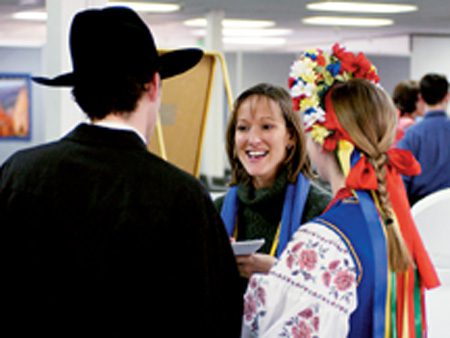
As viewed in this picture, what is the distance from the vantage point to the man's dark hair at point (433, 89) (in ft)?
19.3

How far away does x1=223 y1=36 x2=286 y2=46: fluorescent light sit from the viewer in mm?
15254

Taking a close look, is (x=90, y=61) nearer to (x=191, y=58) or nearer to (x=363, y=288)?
(x=191, y=58)

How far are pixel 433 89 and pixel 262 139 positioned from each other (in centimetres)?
329

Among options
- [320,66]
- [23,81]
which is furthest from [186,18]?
[320,66]

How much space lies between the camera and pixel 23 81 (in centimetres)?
1271

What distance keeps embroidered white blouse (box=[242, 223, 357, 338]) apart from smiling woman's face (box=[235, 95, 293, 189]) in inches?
34.1

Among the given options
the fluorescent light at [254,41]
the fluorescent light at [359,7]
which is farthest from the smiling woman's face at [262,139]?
the fluorescent light at [254,41]

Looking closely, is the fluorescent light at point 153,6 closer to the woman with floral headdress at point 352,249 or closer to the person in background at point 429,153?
the person in background at point 429,153

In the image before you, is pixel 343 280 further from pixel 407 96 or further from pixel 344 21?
pixel 344 21

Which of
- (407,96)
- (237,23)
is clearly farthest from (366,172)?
(237,23)

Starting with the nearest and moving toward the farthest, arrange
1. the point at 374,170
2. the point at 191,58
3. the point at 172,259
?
the point at 172,259, the point at 191,58, the point at 374,170

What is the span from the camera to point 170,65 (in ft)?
6.27

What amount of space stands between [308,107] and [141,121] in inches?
26.1

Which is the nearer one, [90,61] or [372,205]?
[90,61]
